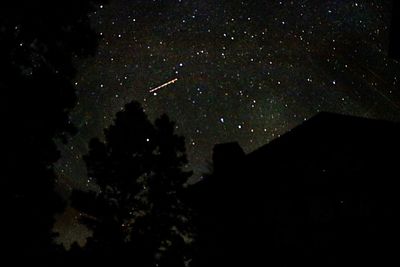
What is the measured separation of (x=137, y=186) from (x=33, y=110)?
408 inches

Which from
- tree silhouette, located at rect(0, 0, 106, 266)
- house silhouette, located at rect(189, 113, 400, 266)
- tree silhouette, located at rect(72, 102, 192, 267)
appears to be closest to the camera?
tree silhouette, located at rect(0, 0, 106, 266)

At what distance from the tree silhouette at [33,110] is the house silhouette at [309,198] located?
18.5 ft

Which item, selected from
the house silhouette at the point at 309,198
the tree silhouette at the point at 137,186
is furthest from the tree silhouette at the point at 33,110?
the tree silhouette at the point at 137,186

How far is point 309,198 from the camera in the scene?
13539 mm

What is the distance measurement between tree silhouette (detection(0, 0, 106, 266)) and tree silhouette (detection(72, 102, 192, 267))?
8.37 meters

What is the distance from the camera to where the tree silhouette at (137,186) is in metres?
18.8

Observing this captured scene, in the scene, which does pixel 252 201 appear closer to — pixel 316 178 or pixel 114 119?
pixel 316 178

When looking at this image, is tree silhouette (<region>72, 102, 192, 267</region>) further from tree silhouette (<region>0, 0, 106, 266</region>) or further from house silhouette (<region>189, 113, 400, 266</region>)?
tree silhouette (<region>0, 0, 106, 266</region>)

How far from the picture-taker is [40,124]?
9.63 m

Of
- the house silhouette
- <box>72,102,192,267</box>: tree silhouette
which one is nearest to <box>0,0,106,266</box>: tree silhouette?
the house silhouette

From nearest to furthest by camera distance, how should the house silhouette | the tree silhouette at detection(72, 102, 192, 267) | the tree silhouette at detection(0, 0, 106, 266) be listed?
1. the tree silhouette at detection(0, 0, 106, 266)
2. the house silhouette
3. the tree silhouette at detection(72, 102, 192, 267)

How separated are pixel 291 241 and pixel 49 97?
25.6 feet

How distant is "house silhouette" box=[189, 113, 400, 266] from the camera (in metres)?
12.7

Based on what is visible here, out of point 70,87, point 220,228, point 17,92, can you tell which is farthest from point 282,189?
point 17,92
